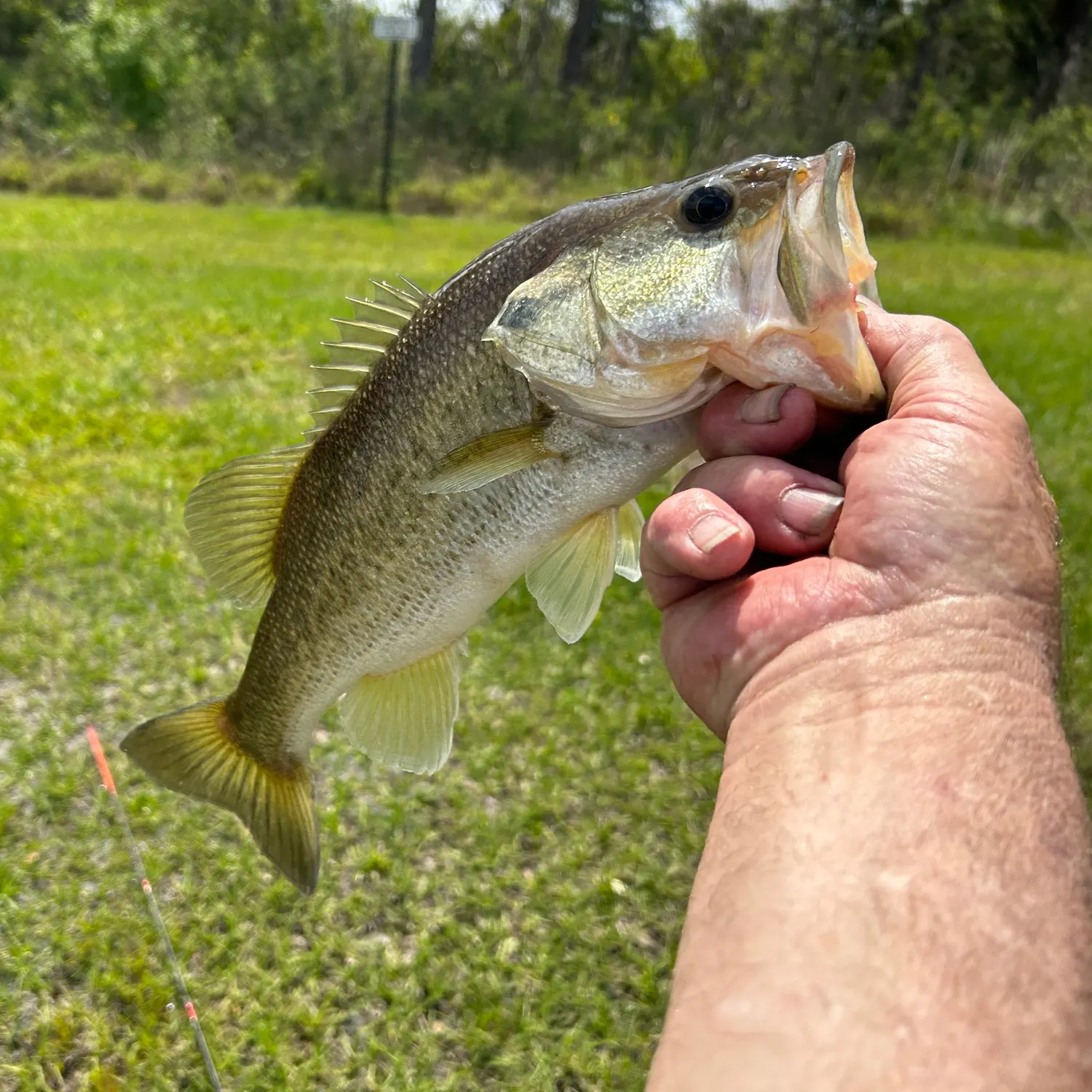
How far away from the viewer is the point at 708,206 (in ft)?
4.27

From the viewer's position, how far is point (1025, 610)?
1308mm

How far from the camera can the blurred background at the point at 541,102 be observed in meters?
15.0

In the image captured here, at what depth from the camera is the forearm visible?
863 millimetres

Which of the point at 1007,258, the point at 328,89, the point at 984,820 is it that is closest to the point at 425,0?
the point at 328,89

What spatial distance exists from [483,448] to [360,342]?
42 cm

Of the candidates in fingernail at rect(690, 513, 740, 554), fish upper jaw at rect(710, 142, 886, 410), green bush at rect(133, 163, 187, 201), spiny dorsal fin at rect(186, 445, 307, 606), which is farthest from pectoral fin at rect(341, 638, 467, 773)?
green bush at rect(133, 163, 187, 201)

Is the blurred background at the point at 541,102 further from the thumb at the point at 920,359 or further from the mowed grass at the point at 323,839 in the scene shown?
the thumb at the point at 920,359

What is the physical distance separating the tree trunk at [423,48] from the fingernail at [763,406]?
19.6 metres

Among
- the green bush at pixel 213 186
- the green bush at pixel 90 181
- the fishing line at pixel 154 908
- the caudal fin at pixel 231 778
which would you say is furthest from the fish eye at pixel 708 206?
the green bush at pixel 90 181

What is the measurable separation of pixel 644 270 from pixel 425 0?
20157 millimetres

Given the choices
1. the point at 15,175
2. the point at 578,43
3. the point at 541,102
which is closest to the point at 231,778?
the point at 15,175

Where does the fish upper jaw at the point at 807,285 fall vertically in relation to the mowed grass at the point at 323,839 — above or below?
above

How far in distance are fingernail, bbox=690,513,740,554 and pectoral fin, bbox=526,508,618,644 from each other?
0.66ft

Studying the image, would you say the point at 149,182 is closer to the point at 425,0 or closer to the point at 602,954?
the point at 425,0
